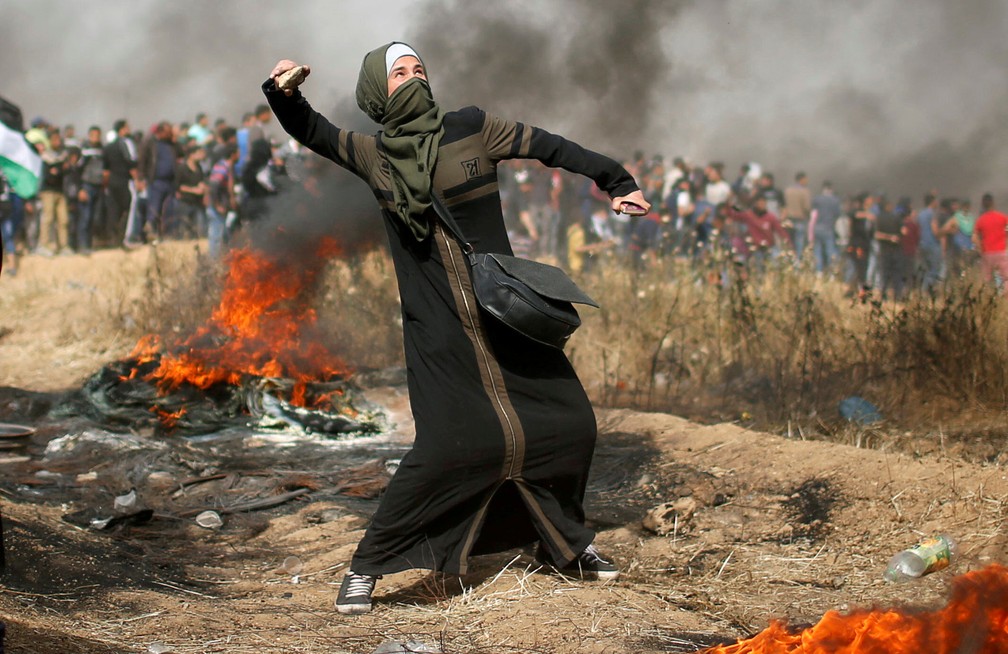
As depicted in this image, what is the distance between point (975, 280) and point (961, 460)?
3.29m

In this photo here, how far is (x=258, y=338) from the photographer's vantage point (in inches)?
348

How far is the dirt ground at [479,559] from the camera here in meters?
4.10

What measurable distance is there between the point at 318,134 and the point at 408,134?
46cm

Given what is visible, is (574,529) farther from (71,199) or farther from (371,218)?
(71,199)

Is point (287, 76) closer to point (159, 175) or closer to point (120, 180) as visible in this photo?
point (159, 175)

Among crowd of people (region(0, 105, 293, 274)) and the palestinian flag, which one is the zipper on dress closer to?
the palestinian flag

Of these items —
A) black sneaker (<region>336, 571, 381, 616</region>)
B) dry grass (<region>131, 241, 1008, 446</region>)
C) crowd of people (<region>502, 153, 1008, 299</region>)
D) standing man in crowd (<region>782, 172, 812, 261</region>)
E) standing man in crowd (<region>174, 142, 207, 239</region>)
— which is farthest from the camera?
→ standing man in crowd (<region>782, 172, 812, 261</region>)

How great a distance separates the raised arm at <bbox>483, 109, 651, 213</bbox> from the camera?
4.48 m

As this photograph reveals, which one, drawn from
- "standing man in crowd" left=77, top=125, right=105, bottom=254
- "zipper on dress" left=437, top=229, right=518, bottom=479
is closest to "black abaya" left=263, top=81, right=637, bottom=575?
"zipper on dress" left=437, top=229, right=518, bottom=479

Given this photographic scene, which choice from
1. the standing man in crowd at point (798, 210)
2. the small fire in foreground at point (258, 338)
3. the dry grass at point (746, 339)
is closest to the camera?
the dry grass at point (746, 339)

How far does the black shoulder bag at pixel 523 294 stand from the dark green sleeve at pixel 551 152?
0.37 metres

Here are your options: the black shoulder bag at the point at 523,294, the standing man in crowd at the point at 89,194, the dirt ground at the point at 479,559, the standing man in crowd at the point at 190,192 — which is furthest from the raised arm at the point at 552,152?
the standing man in crowd at the point at 89,194

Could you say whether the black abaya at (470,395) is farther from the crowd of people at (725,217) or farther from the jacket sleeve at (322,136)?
the crowd of people at (725,217)

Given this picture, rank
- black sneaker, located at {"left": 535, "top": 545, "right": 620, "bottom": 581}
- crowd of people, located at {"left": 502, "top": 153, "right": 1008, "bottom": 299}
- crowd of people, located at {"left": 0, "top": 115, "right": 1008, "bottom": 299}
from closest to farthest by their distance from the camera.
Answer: black sneaker, located at {"left": 535, "top": 545, "right": 620, "bottom": 581}, crowd of people, located at {"left": 0, "top": 115, "right": 1008, "bottom": 299}, crowd of people, located at {"left": 502, "top": 153, "right": 1008, "bottom": 299}
